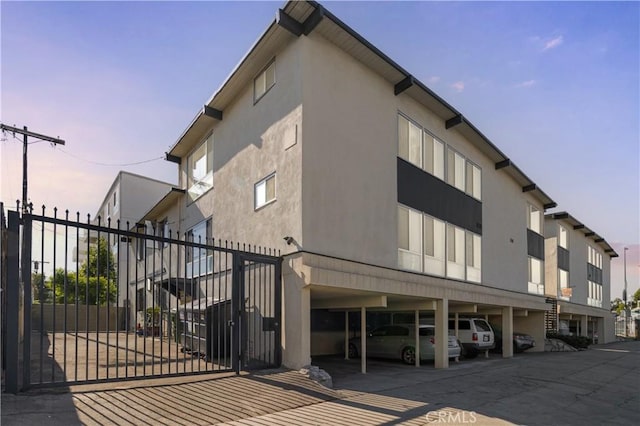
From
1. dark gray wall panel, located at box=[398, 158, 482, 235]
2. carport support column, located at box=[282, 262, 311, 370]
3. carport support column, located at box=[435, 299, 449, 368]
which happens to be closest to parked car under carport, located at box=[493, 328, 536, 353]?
dark gray wall panel, located at box=[398, 158, 482, 235]

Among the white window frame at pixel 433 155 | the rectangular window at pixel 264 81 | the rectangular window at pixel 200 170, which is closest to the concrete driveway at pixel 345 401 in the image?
the white window frame at pixel 433 155

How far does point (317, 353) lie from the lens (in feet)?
61.2

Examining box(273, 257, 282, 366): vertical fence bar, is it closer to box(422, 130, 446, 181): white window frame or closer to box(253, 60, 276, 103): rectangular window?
box(253, 60, 276, 103): rectangular window

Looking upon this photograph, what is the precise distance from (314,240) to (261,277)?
162 centimetres

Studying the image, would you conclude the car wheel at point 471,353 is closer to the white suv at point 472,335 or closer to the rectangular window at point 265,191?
the white suv at point 472,335

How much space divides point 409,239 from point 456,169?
5233 mm

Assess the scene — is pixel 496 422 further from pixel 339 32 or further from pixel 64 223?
pixel 339 32

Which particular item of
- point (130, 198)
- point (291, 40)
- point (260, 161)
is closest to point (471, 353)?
point (260, 161)

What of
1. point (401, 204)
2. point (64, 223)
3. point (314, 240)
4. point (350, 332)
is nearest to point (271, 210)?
point (314, 240)

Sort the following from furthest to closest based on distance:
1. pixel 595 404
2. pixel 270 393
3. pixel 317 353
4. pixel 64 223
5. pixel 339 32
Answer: pixel 317 353
pixel 339 32
pixel 595 404
pixel 270 393
pixel 64 223

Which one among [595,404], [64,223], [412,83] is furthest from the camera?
[412,83]

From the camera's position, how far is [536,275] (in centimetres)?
2712

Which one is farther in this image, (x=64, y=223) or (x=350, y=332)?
(x=350, y=332)

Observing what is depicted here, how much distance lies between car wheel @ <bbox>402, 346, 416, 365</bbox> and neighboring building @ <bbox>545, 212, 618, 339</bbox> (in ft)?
55.6
